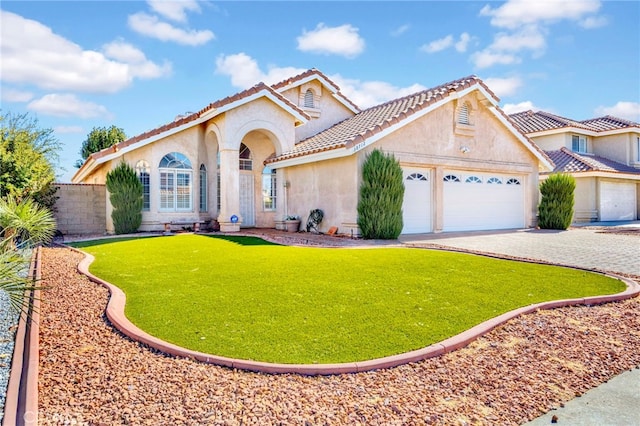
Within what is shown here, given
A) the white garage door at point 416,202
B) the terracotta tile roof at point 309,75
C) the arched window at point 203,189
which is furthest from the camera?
the terracotta tile roof at point 309,75

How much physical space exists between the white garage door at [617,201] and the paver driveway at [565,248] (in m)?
15.1

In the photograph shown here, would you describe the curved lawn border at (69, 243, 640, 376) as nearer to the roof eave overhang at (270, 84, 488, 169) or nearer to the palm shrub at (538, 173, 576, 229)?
the roof eave overhang at (270, 84, 488, 169)

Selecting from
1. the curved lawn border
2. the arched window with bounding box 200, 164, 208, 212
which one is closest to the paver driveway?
the curved lawn border

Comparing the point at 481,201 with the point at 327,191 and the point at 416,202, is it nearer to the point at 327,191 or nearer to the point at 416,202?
the point at 416,202

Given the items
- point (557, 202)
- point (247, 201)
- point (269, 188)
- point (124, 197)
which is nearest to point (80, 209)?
point (124, 197)

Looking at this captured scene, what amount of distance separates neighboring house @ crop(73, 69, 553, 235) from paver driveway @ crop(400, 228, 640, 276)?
9.47ft

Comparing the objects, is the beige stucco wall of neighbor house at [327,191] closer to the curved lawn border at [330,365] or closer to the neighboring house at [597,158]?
the curved lawn border at [330,365]

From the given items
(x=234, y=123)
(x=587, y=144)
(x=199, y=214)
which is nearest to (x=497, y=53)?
(x=234, y=123)

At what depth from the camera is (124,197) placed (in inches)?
728

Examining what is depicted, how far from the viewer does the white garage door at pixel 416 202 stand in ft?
60.0

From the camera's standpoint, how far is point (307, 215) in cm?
1948

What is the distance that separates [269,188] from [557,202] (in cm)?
1564

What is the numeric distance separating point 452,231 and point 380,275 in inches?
470

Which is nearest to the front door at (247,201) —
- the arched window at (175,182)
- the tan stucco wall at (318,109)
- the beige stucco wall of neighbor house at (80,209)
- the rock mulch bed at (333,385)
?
the arched window at (175,182)
